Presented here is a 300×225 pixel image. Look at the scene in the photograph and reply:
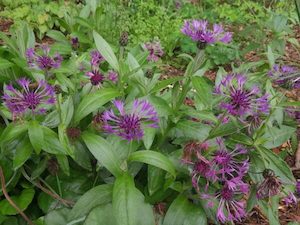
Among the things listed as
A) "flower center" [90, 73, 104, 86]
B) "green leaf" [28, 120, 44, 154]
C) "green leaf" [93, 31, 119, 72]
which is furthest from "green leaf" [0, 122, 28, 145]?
"green leaf" [93, 31, 119, 72]

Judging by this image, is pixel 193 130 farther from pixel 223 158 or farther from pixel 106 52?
pixel 106 52

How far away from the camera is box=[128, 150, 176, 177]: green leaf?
138 cm

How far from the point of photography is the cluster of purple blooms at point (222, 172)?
4.49ft

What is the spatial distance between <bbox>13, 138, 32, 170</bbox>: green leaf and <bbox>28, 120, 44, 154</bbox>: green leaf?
8 centimetres

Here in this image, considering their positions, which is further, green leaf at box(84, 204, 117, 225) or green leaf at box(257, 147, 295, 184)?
green leaf at box(257, 147, 295, 184)

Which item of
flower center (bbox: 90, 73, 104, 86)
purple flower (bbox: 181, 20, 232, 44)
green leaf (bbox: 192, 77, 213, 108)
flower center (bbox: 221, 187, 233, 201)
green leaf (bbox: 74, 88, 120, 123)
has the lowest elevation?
flower center (bbox: 221, 187, 233, 201)

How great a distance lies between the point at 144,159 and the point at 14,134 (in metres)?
0.41

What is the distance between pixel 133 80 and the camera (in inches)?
65.9

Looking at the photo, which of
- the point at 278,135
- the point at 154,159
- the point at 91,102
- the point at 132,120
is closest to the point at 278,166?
the point at 278,135

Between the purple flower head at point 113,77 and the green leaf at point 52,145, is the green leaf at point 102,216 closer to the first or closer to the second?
the green leaf at point 52,145

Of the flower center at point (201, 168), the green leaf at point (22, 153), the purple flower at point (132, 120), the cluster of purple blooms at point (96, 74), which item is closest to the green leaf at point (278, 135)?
the flower center at point (201, 168)

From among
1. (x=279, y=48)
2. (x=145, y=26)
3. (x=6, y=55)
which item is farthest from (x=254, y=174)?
(x=145, y=26)

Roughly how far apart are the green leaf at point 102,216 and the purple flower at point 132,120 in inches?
10.0

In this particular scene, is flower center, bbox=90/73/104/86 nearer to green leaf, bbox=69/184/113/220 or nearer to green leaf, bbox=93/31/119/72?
green leaf, bbox=93/31/119/72
